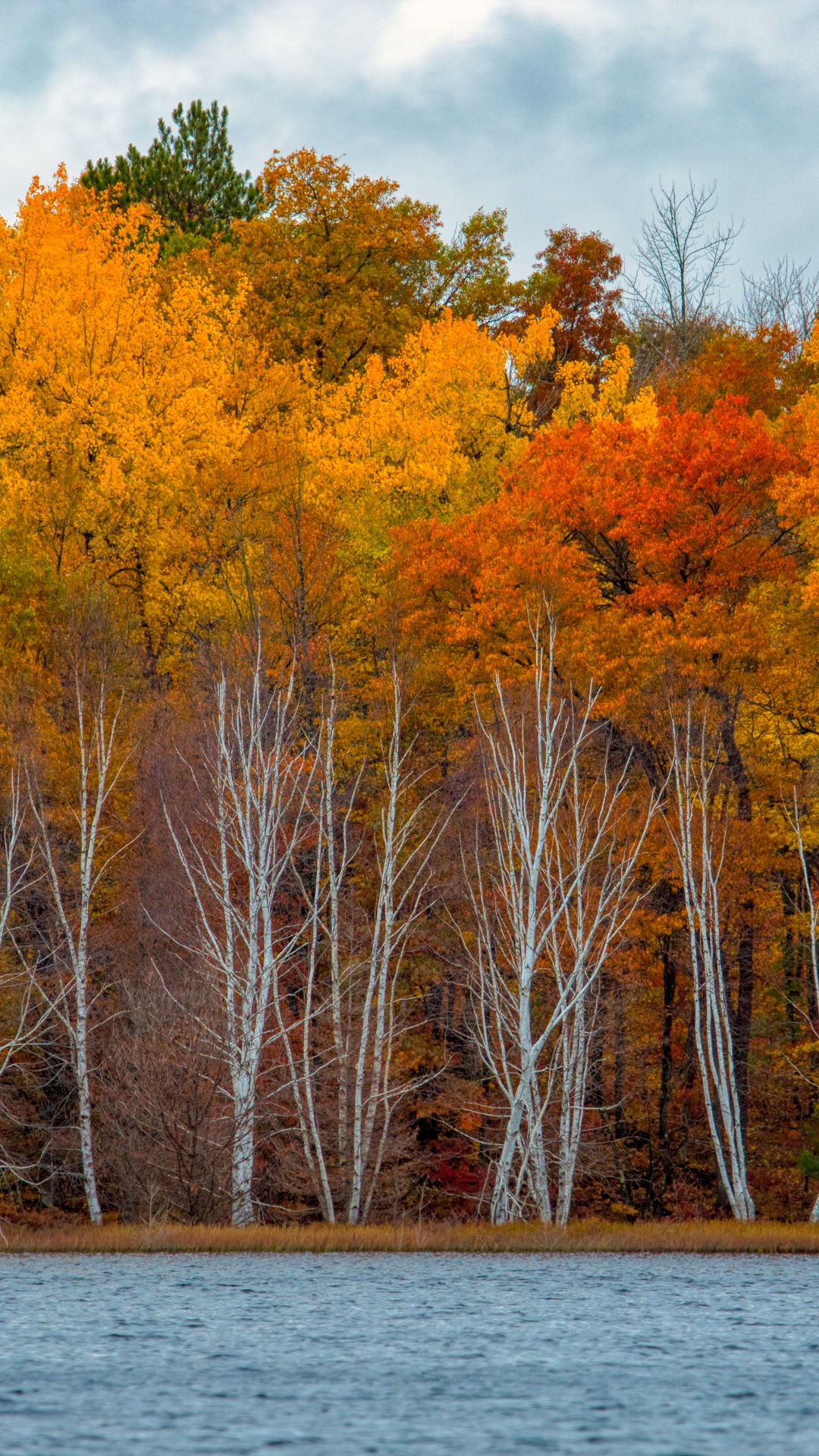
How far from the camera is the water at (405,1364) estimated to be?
4.92 metres

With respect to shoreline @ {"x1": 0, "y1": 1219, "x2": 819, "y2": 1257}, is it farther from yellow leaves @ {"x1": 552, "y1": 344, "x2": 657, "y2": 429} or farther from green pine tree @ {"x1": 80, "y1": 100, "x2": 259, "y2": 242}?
green pine tree @ {"x1": 80, "y1": 100, "x2": 259, "y2": 242}

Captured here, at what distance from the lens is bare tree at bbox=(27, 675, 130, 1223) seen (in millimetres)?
22906

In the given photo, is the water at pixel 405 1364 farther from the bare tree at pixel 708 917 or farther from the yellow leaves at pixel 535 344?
the yellow leaves at pixel 535 344

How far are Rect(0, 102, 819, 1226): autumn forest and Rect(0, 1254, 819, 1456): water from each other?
6928 millimetres

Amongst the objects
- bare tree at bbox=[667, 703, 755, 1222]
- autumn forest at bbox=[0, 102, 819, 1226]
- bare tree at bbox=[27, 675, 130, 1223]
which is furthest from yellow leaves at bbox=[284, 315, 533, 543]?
bare tree at bbox=[667, 703, 755, 1222]

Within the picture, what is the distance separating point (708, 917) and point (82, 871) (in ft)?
33.5

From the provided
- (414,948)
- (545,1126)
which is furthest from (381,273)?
(545,1126)

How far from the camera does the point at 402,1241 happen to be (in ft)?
48.9

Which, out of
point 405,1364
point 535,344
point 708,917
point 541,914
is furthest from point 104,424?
point 405,1364

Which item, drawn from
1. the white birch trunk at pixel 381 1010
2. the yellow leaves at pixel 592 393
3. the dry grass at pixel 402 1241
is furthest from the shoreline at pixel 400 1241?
the yellow leaves at pixel 592 393

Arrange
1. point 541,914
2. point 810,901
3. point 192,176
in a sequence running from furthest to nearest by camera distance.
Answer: point 192,176
point 810,901
point 541,914

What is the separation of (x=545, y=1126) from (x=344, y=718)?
9.43m

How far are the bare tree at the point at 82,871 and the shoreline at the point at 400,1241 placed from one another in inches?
257

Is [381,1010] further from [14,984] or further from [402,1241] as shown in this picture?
[14,984]
